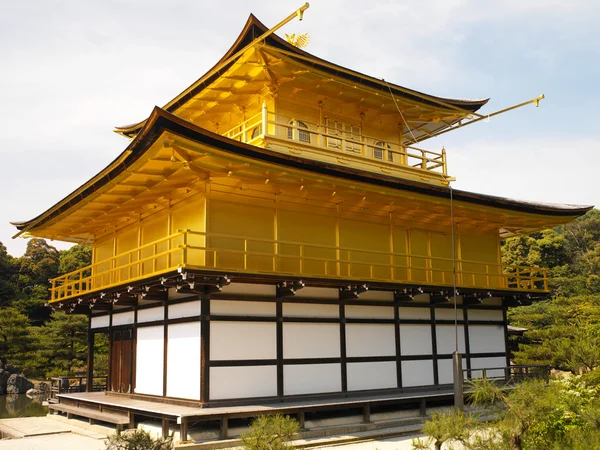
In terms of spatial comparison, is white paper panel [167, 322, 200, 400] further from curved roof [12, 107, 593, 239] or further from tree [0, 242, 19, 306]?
tree [0, 242, 19, 306]

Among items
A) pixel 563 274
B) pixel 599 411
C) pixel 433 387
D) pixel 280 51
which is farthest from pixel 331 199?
pixel 563 274

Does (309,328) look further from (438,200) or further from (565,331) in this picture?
(565,331)

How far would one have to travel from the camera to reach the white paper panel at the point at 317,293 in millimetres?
15877

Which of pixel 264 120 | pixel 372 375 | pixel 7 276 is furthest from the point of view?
pixel 7 276

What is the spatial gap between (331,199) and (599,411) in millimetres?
9261

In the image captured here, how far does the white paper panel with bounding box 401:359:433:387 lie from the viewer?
696 inches

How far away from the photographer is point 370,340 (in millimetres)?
17125

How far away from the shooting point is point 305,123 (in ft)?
61.7

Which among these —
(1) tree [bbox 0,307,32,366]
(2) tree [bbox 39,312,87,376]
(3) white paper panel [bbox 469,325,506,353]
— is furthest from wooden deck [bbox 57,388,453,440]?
(1) tree [bbox 0,307,32,366]

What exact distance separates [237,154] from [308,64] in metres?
5.08

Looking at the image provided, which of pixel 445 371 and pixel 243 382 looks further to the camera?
pixel 445 371

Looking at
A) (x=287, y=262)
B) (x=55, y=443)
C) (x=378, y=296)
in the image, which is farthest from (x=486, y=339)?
(x=55, y=443)

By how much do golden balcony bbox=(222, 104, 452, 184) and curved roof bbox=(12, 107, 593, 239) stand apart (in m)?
2.20

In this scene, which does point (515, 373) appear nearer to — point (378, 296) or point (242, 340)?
point (378, 296)
